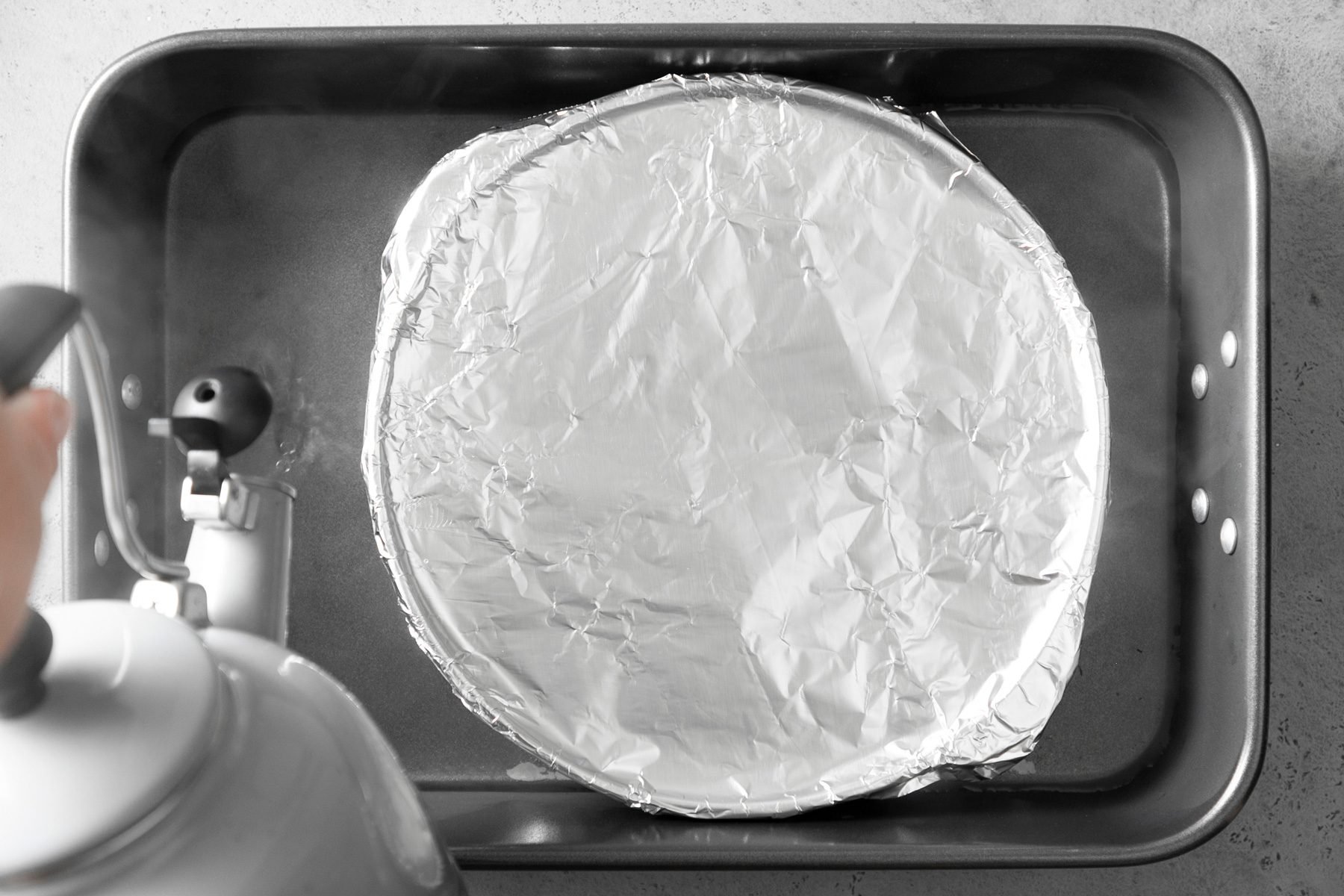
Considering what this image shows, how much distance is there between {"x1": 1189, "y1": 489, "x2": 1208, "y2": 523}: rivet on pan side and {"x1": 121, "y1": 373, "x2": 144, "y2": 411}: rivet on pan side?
2.12 ft

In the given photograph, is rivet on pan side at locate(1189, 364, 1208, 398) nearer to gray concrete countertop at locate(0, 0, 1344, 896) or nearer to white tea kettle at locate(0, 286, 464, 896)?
gray concrete countertop at locate(0, 0, 1344, 896)

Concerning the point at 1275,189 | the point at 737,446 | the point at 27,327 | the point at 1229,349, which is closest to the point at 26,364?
the point at 27,327

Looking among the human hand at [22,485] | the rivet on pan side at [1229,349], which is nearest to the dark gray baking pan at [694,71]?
the rivet on pan side at [1229,349]

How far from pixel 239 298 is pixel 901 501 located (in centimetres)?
43

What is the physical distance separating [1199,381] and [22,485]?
593mm

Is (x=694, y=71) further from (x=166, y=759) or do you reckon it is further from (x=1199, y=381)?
(x=166, y=759)

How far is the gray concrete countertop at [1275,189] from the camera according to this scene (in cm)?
62

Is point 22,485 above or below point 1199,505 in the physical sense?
above

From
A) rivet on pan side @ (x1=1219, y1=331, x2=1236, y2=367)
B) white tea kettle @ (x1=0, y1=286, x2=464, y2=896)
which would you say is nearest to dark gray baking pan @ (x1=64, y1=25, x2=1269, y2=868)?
rivet on pan side @ (x1=1219, y1=331, x2=1236, y2=367)

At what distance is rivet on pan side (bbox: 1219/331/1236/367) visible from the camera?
1.81ft

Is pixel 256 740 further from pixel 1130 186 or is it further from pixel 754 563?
pixel 1130 186

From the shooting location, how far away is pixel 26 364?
225 mm

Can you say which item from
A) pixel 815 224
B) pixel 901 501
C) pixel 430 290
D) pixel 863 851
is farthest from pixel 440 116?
pixel 863 851

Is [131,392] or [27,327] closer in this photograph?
[27,327]
